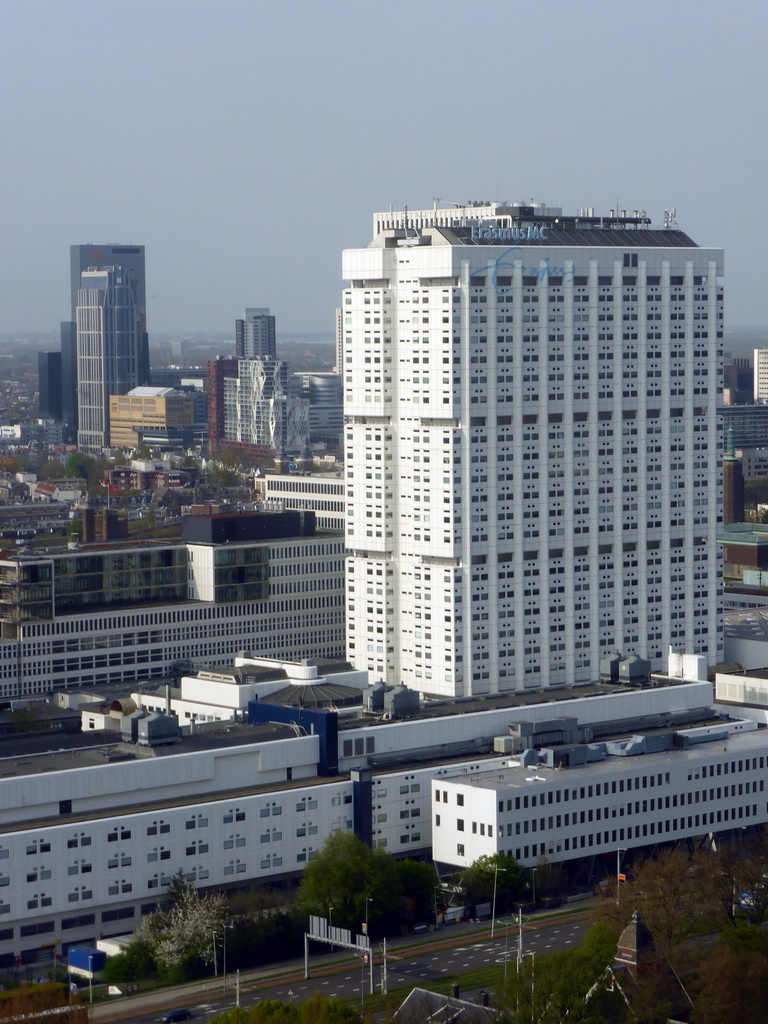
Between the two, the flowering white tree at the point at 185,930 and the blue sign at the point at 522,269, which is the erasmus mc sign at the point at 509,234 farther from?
the flowering white tree at the point at 185,930

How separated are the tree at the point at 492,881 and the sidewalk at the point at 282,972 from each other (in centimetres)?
150

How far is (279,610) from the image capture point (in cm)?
19250

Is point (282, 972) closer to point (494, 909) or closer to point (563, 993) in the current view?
point (494, 909)

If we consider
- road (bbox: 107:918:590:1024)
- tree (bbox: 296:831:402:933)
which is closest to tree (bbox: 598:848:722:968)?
road (bbox: 107:918:590:1024)

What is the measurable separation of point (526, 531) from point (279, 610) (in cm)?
4358

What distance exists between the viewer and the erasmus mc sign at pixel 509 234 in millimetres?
153625

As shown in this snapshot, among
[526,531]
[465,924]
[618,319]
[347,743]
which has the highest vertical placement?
[618,319]

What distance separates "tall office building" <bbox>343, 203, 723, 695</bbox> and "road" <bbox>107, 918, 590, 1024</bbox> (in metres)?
38.4

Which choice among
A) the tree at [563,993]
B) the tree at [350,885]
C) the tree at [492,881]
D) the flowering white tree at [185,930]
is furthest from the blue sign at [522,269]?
the tree at [563,993]

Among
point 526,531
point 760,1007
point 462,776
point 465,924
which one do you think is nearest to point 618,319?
point 526,531

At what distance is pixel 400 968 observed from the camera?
10925 centimetres

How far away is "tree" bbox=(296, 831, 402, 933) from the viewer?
114 meters

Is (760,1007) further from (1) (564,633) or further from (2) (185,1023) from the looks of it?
(1) (564,633)

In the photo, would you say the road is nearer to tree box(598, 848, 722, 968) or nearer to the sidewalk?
the sidewalk
